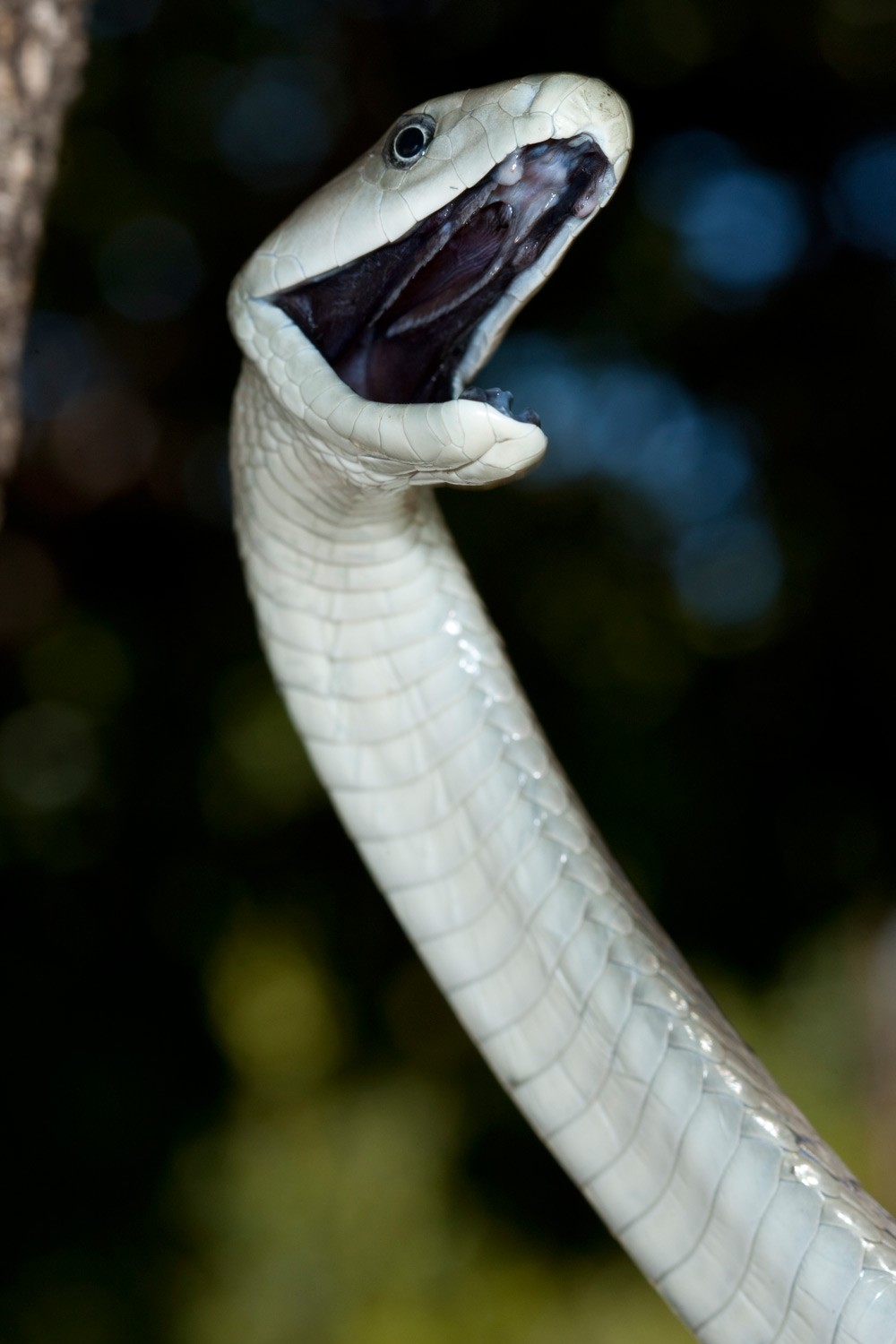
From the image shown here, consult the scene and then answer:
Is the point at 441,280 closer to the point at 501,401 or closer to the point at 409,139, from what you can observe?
the point at 409,139

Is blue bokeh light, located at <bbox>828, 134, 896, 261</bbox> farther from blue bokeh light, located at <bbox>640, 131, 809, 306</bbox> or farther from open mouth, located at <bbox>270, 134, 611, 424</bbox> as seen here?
open mouth, located at <bbox>270, 134, 611, 424</bbox>

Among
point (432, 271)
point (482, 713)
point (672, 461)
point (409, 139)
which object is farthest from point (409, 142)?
point (672, 461)

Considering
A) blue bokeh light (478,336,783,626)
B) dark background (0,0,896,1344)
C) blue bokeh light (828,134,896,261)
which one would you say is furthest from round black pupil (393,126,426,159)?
blue bokeh light (828,134,896,261)

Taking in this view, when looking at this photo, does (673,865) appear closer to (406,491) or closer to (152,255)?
(152,255)

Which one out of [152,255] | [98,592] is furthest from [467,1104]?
[152,255]

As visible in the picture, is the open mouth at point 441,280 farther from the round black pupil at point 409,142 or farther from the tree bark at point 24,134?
the tree bark at point 24,134

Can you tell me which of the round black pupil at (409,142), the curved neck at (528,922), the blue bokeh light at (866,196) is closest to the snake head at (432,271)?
the round black pupil at (409,142)
